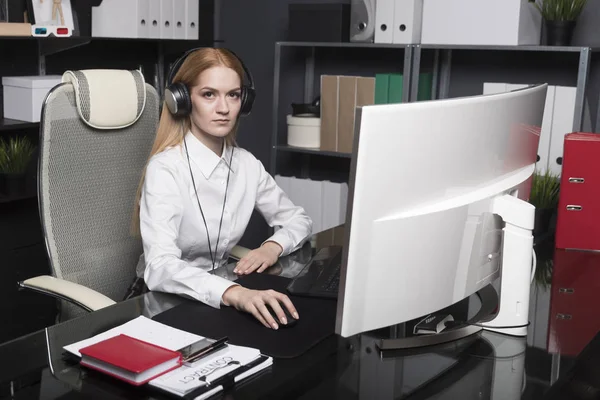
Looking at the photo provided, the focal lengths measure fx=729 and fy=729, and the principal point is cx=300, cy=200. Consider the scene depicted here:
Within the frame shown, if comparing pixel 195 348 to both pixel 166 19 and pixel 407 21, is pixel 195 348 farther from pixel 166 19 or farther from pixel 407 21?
pixel 166 19

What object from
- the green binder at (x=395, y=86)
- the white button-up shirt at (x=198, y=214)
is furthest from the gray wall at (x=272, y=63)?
the white button-up shirt at (x=198, y=214)

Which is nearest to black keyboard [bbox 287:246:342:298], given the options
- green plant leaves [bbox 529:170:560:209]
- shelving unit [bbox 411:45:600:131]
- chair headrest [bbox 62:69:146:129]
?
chair headrest [bbox 62:69:146:129]

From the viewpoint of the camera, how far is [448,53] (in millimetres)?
3352

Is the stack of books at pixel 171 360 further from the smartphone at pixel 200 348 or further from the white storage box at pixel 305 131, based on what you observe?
the white storage box at pixel 305 131

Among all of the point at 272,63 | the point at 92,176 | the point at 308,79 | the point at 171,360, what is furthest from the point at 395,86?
the point at 171,360

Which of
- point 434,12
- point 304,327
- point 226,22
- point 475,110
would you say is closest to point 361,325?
point 304,327

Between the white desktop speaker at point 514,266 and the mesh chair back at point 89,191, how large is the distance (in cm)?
94

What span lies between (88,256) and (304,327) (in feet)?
2.43

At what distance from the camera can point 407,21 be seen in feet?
10.2

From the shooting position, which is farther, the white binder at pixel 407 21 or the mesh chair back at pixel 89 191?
the white binder at pixel 407 21

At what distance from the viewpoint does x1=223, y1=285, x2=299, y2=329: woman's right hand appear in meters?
1.29

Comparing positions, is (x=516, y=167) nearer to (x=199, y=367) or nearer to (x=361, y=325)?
(x=361, y=325)

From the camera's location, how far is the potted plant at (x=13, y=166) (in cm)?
296

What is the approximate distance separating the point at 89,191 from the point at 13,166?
1.35 metres
